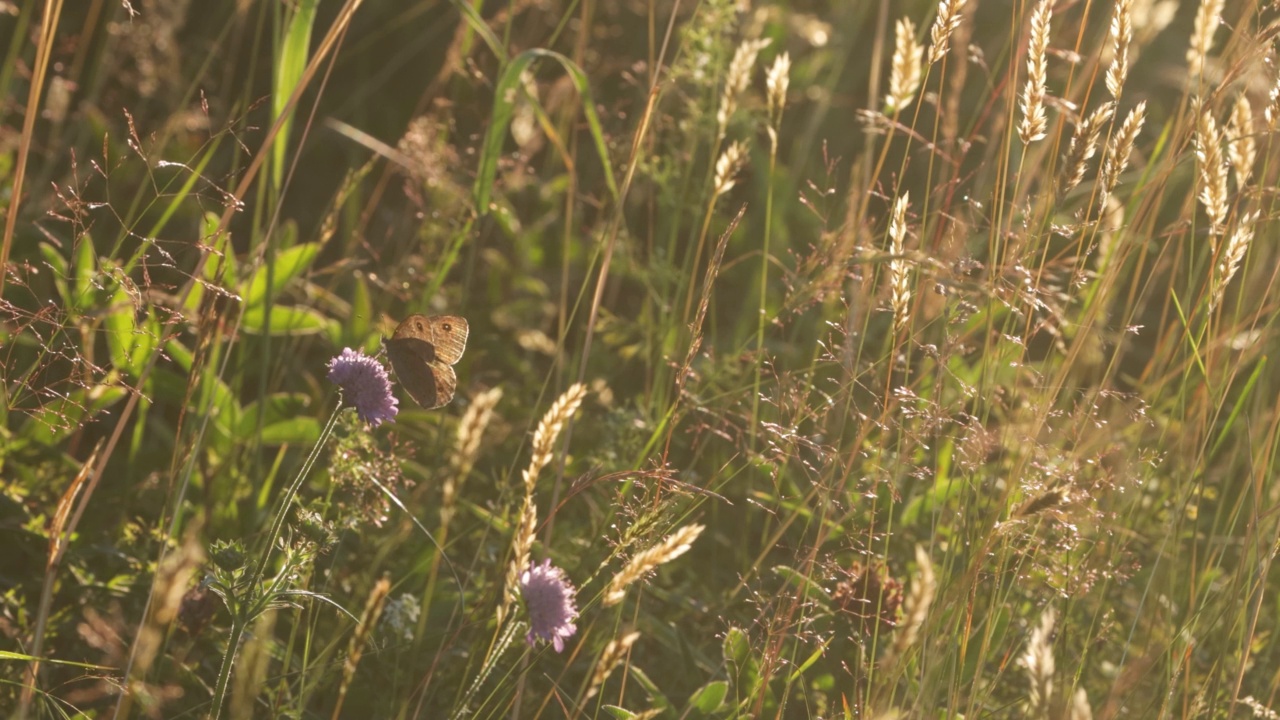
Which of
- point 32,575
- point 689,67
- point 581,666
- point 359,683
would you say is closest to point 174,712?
point 359,683

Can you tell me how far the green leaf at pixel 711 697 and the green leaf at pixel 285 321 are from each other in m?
1.00

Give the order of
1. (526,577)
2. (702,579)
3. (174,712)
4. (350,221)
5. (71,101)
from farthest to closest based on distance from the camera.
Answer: (71,101) → (350,221) → (702,579) → (174,712) → (526,577)

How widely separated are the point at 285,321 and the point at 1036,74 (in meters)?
1.31

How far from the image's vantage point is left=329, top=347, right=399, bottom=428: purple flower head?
1252 mm

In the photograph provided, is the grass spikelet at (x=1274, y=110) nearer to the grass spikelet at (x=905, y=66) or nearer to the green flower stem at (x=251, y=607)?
the grass spikelet at (x=905, y=66)

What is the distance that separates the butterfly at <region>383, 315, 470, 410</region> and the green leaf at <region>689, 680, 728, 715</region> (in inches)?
18.9

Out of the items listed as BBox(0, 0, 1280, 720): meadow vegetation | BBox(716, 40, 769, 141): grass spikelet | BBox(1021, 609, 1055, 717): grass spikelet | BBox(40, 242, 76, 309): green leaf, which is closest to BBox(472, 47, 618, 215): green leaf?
BBox(0, 0, 1280, 720): meadow vegetation

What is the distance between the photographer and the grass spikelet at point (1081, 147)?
1.36 m

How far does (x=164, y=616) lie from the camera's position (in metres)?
0.77

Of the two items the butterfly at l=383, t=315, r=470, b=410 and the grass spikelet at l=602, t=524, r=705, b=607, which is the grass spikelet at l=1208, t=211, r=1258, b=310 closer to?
the grass spikelet at l=602, t=524, r=705, b=607

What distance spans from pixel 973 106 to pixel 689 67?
1778 mm

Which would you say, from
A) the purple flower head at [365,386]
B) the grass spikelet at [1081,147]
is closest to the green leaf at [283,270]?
the purple flower head at [365,386]

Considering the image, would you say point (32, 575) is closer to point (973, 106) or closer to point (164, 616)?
point (164, 616)

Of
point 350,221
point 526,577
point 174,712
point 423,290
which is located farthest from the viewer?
point 350,221
